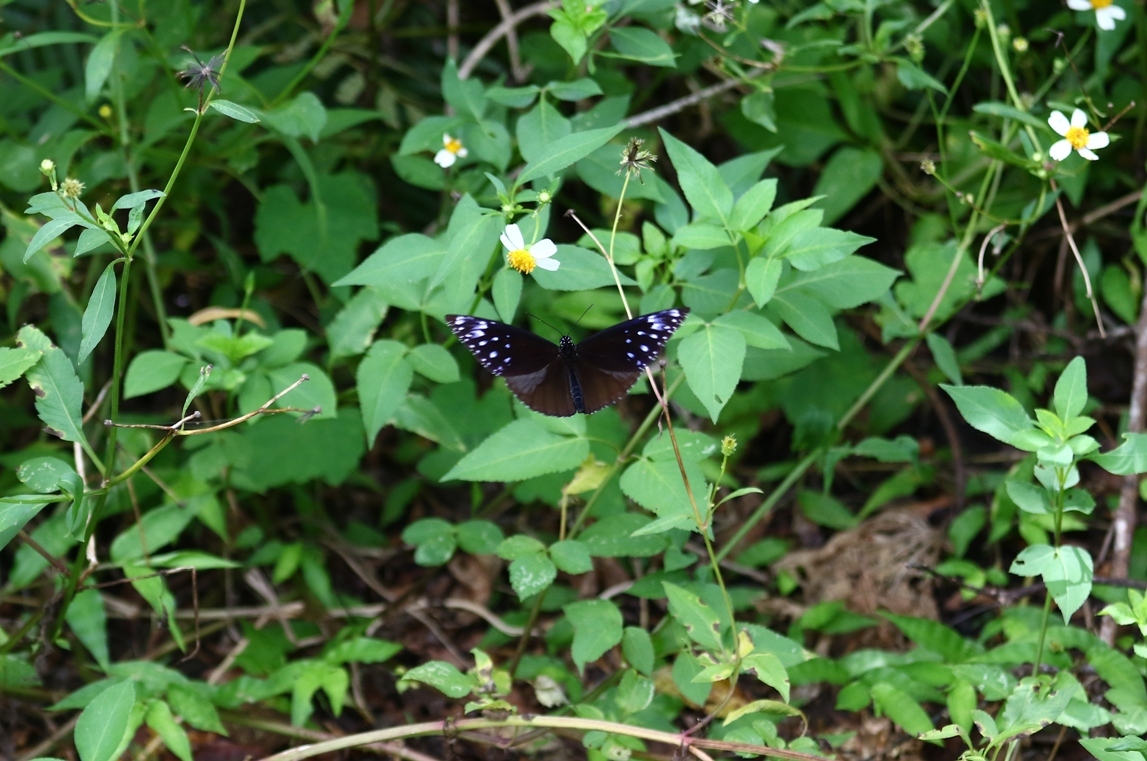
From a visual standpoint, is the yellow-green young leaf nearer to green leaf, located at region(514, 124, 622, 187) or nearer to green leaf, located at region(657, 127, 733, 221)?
green leaf, located at region(514, 124, 622, 187)

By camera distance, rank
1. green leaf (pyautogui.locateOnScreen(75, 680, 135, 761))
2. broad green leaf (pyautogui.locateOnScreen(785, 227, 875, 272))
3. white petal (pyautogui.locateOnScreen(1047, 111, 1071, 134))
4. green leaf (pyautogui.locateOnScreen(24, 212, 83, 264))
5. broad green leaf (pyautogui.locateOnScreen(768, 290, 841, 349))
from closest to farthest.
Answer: green leaf (pyautogui.locateOnScreen(24, 212, 83, 264)) < green leaf (pyautogui.locateOnScreen(75, 680, 135, 761)) < broad green leaf (pyautogui.locateOnScreen(785, 227, 875, 272)) < broad green leaf (pyautogui.locateOnScreen(768, 290, 841, 349)) < white petal (pyautogui.locateOnScreen(1047, 111, 1071, 134))

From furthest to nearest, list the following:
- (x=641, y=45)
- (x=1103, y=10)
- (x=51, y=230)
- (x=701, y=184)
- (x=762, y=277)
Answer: (x=1103, y=10) < (x=641, y=45) < (x=701, y=184) < (x=762, y=277) < (x=51, y=230)

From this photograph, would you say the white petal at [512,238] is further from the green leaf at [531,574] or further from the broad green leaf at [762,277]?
the green leaf at [531,574]

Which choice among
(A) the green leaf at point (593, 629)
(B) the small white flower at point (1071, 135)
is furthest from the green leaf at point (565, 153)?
(B) the small white flower at point (1071, 135)

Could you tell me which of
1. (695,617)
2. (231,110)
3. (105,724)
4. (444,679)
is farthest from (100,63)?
(695,617)

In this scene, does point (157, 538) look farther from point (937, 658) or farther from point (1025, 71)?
point (1025, 71)

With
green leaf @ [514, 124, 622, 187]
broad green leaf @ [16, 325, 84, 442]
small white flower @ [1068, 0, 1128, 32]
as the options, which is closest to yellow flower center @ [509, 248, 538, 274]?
green leaf @ [514, 124, 622, 187]

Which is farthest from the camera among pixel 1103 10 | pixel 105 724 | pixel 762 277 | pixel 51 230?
pixel 1103 10

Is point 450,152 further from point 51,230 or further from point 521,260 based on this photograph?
point 51,230
